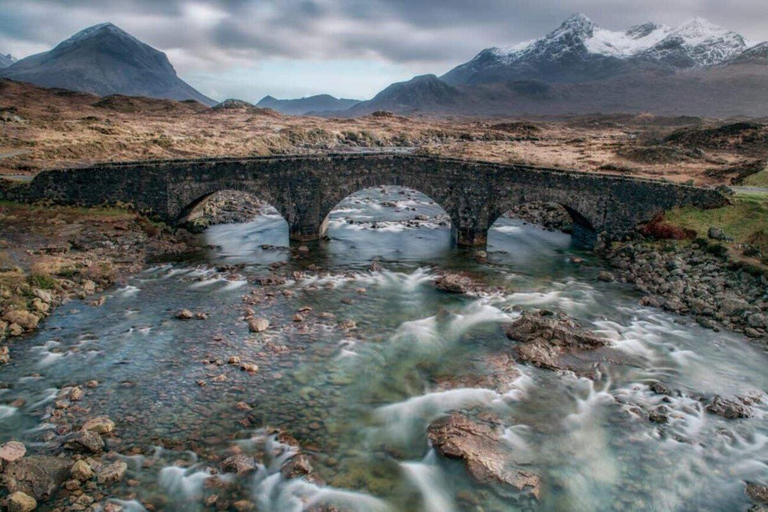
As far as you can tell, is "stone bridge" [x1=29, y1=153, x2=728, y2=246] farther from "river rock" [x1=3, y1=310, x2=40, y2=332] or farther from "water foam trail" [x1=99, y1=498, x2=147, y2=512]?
"water foam trail" [x1=99, y1=498, x2=147, y2=512]

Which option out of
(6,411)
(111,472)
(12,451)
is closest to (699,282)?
(111,472)

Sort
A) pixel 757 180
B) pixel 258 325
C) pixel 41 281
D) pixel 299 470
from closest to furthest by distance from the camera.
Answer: pixel 299 470
pixel 258 325
pixel 41 281
pixel 757 180

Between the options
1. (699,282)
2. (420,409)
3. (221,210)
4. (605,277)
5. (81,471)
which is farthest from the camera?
(221,210)

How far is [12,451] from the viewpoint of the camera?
38.9 feet

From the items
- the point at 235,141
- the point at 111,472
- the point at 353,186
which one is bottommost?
the point at 111,472

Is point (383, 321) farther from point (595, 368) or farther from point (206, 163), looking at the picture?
point (206, 163)

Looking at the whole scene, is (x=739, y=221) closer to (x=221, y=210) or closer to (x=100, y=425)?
(x=100, y=425)

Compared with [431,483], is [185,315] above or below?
above

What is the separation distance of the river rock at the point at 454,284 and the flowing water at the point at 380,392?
55 centimetres

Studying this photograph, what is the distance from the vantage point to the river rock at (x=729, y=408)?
14.5m

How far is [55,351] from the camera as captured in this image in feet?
55.7

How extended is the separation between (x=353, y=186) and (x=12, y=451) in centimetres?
2234

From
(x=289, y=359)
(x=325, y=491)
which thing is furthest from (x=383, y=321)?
(x=325, y=491)

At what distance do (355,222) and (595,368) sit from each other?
23.3 meters
